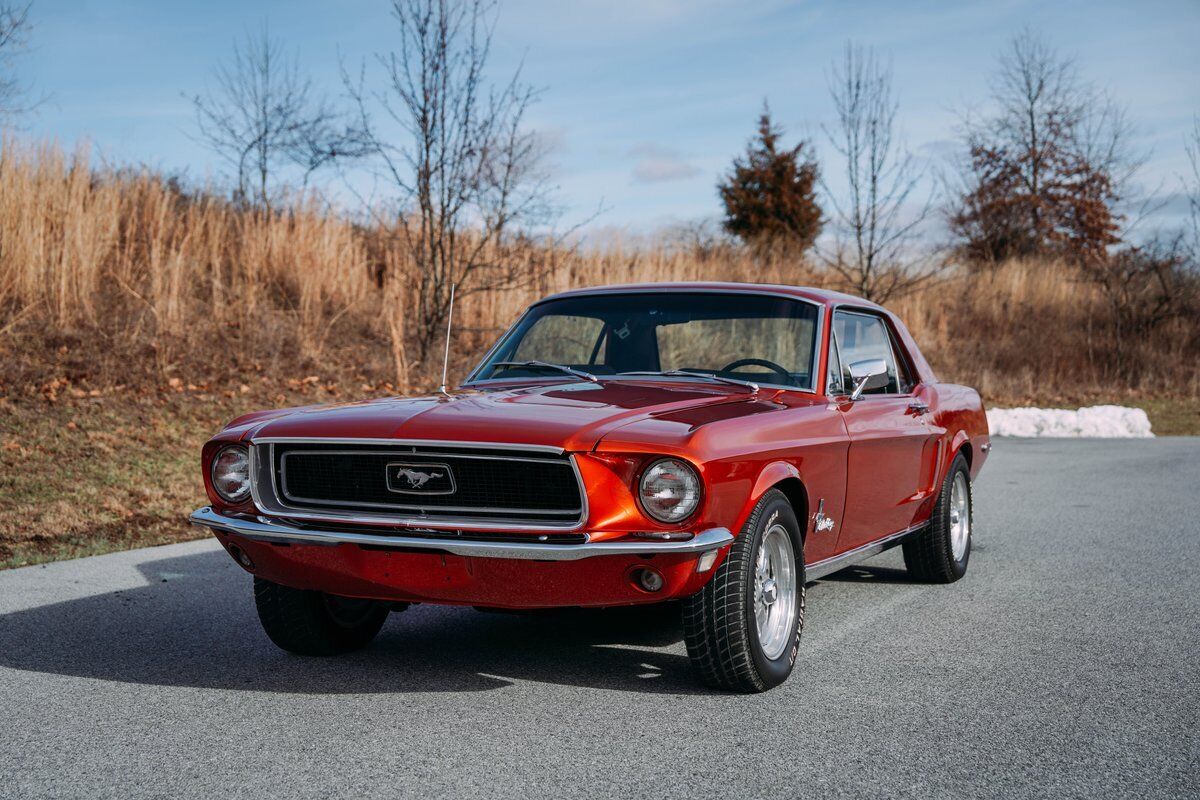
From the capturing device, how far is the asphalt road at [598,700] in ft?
11.4

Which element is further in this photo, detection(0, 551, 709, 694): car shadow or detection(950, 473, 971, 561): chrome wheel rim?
detection(950, 473, 971, 561): chrome wheel rim

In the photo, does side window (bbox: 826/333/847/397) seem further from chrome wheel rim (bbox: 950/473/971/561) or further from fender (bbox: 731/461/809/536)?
chrome wheel rim (bbox: 950/473/971/561)

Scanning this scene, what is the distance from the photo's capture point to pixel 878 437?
223 inches

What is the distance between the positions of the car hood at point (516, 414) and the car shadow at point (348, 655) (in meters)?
0.87

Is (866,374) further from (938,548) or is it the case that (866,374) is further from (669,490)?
(669,490)

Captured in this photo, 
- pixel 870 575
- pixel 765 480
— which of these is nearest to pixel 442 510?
pixel 765 480

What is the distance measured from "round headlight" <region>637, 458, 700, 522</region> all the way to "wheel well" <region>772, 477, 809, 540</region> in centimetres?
71

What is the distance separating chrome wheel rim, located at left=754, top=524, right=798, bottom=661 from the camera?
448 centimetres

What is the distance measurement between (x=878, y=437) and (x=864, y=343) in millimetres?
816

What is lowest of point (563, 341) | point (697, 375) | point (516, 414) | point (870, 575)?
point (870, 575)

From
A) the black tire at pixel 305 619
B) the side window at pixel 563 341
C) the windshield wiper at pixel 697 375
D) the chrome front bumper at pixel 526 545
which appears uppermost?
the side window at pixel 563 341

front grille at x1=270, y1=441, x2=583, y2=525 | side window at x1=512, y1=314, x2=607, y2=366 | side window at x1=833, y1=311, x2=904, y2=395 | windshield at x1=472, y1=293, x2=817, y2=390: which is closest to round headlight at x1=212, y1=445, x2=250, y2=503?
front grille at x1=270, y1=441, x2=583, y2=525

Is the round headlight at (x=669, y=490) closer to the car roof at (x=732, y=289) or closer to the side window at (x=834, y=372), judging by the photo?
the side window at (x=834, y=372)

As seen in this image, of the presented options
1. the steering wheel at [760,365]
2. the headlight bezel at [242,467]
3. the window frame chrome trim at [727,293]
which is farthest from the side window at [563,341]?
the headlight bezel at [242,467]
